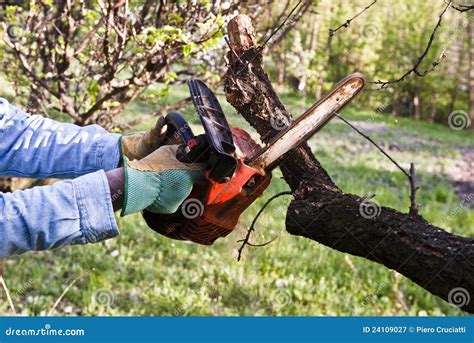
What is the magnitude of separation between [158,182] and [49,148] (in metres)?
0.55

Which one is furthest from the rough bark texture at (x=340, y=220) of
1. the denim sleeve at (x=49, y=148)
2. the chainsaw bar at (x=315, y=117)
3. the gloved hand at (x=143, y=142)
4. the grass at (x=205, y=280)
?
the grass at (x=205, y=280)

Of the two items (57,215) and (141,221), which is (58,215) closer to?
(57,215)

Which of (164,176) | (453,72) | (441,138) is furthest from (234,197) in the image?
(453,72)

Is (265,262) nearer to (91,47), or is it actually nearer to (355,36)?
(91,47)

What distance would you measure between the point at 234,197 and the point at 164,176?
0.76 ft

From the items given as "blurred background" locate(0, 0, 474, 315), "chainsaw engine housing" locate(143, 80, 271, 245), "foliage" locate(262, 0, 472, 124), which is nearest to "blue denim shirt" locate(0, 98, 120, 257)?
"chainsaw engine housing" locate(143, 80, 271, 245)

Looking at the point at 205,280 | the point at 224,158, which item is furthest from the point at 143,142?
the point at 205,280

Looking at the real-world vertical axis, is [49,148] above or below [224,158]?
below

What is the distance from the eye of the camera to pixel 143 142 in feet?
6.07

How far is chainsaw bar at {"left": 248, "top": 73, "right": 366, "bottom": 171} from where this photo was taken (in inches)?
61.9

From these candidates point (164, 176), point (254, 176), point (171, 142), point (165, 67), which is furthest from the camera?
point (165, 67)

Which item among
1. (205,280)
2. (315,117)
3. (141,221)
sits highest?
(315,117)

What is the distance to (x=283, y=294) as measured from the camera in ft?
12.1

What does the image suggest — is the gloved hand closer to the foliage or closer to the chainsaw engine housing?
the chainsaw engine housing
